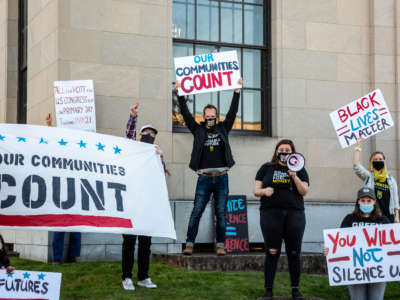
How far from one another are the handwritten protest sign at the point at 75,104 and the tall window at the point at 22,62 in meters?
3.92

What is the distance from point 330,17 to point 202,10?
251 cm

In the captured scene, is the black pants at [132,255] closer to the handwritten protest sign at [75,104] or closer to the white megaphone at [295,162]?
the white megaphone at [295,162]

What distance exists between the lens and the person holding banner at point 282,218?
27.6 feet

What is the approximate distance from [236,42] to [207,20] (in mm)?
698

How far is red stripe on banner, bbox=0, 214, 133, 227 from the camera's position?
6.79m

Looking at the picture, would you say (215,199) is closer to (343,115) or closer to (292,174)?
(292,174)

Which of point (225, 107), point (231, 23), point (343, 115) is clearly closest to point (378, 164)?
point (343, 115)

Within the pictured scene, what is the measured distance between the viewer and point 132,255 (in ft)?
29.5

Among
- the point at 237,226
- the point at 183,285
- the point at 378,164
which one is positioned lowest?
the point at 183,285

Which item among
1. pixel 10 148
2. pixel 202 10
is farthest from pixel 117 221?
pixel 202 10

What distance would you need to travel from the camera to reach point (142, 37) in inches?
485

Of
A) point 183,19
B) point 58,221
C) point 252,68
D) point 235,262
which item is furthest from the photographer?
point 252,68

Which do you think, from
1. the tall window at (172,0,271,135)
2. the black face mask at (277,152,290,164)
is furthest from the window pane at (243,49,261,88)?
the black face mask at (277,152,290,164)

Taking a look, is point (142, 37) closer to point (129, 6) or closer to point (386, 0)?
point (129, 6)
